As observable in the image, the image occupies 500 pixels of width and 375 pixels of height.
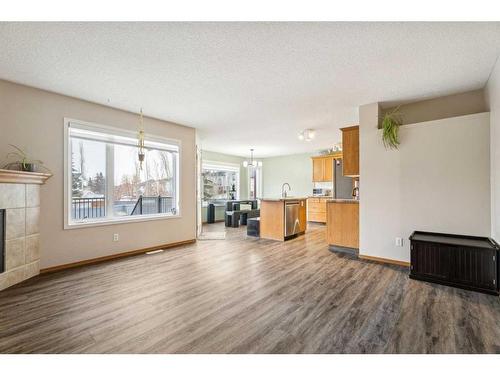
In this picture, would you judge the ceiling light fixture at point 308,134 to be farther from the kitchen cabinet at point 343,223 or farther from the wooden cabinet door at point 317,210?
the wooden cabinet door at point 317,210

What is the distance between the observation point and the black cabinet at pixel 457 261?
2766 mm

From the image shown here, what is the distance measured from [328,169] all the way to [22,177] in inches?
297

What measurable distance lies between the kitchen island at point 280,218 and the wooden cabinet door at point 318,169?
8.55 feet

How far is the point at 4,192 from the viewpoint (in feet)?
9.75

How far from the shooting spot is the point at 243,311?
2367 millimetres

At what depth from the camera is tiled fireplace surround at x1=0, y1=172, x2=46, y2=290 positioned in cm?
300

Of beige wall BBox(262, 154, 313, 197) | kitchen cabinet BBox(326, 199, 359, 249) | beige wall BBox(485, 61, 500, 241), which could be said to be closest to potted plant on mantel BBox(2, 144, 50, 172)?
kitchen cabinet BBox(326, 199, 359, 249)

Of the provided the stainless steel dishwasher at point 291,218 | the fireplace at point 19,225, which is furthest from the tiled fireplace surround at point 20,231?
the stainless steel dishwasher at point 291,218

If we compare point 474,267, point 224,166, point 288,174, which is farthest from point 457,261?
point 224,166

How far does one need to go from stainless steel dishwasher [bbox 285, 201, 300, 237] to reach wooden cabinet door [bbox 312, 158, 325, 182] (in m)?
2.74

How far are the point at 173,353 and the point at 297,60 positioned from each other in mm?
2883

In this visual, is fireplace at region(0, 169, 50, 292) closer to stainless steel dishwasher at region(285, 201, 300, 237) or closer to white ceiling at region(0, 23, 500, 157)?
white ceiling at region(0, 23, 500, 157)
